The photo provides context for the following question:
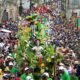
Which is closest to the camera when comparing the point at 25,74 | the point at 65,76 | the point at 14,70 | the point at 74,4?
the point at 65,76

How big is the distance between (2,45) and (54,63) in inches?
400

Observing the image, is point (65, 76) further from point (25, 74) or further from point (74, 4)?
point (74, 4)

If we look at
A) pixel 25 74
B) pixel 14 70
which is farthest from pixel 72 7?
pixel 25 74

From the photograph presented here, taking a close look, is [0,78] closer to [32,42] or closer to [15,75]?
[15,75]

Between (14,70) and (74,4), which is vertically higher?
(14,70)

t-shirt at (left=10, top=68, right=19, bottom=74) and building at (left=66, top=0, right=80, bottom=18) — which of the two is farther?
building at (left=66, top=0, right=80, bottom=18)

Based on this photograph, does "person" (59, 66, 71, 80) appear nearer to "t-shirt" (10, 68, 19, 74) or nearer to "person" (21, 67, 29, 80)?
"person" (21, 67, 29, 80)

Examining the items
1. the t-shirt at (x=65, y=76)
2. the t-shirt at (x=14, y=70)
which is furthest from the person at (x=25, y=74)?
the t-shirt at (x=65, y=76)

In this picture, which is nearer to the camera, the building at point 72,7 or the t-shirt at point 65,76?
the t-shirt at point 65,76

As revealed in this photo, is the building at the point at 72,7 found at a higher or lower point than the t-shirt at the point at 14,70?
lower

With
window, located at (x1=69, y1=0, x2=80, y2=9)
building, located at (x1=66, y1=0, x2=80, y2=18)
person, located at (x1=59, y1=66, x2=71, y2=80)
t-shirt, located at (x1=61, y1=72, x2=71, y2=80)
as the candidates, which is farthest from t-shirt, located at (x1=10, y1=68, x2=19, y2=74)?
window, located at (x1=69, y1=0, x2=80, y2=9)

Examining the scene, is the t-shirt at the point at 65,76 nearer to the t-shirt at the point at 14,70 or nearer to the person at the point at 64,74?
the person at the point at 64,74

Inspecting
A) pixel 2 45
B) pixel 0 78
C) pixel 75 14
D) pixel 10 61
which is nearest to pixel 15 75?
pixel 0 78

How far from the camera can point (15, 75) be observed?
16.3m
